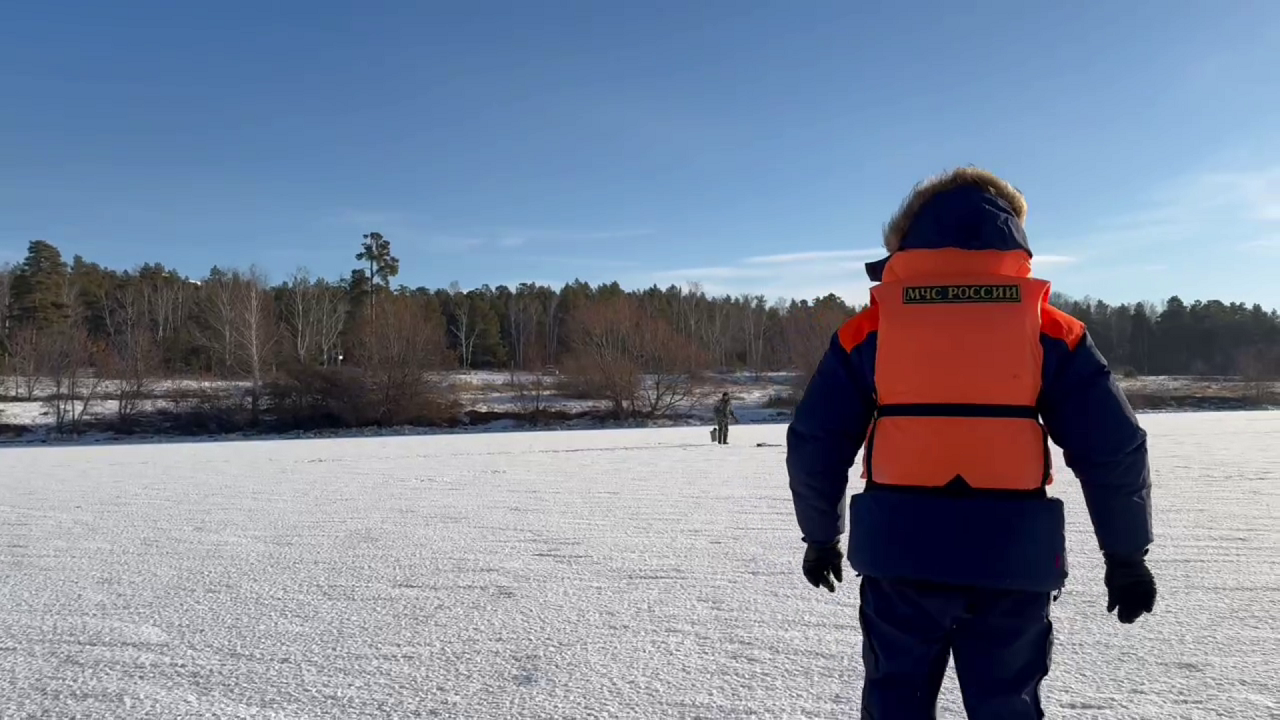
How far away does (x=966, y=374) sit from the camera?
2.15 metres

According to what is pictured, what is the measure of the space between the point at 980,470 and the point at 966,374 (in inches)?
9.5

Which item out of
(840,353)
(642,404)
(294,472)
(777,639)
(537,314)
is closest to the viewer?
(840,353)

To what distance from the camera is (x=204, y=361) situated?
5388 centimetres

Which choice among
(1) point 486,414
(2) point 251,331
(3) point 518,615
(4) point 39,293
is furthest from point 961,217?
(4) point 39,293

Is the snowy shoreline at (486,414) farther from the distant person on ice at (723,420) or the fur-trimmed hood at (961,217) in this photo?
the fur-trimmed hood at (961,217)

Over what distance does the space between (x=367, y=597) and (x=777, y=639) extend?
7.71 feet

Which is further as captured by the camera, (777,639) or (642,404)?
(642,404)

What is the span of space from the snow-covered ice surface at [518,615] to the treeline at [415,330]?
32.8m

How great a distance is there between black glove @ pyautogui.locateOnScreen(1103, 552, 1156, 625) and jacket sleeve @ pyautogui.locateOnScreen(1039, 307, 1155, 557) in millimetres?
36

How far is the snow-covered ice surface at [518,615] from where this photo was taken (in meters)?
3.31

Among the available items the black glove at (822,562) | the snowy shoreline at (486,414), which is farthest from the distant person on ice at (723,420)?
the black glove at (822,562)

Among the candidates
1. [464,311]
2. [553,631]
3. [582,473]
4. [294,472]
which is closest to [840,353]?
[553,631]

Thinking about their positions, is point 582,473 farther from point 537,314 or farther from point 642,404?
point 537,314

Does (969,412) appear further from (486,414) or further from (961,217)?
(486,414)
